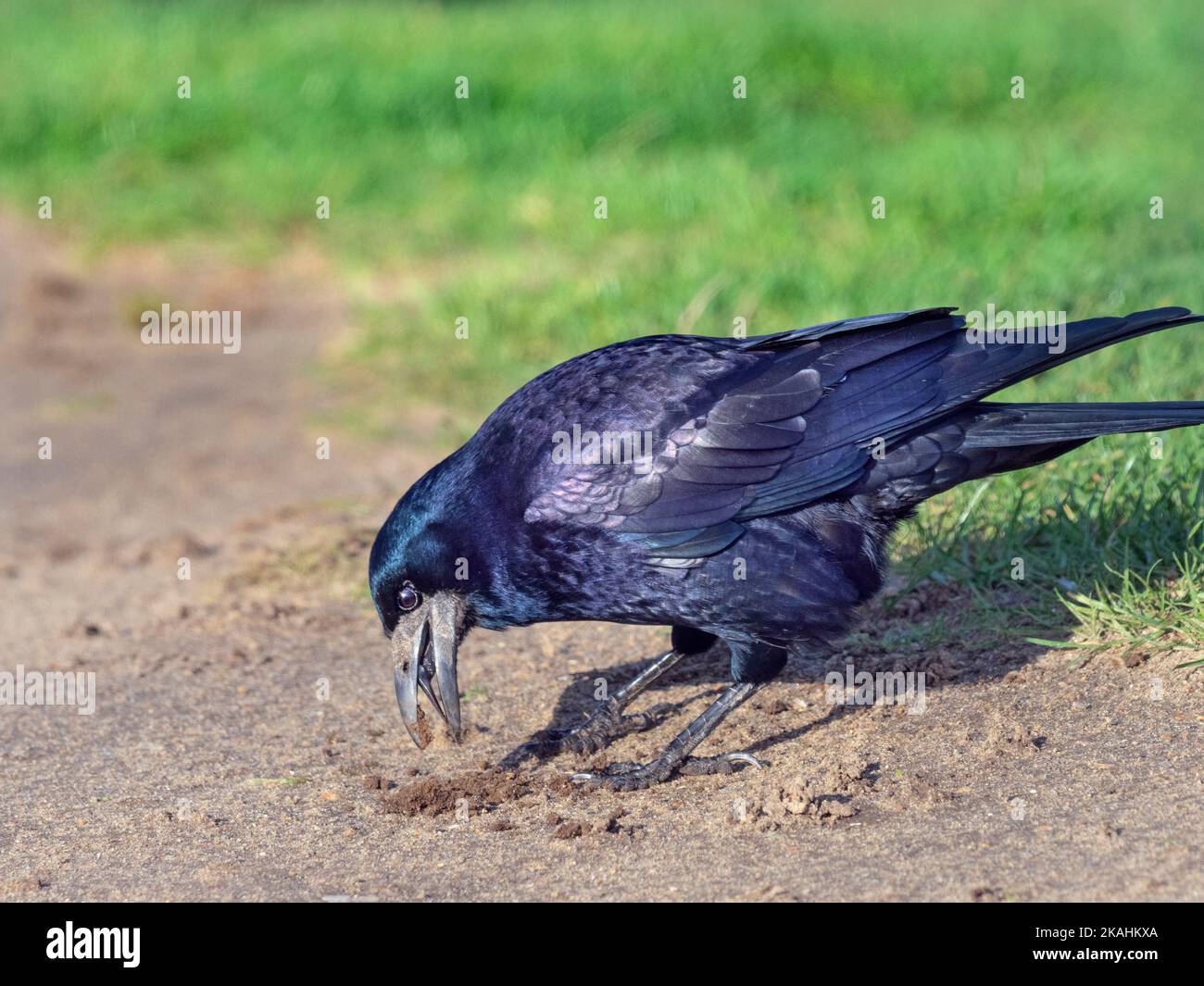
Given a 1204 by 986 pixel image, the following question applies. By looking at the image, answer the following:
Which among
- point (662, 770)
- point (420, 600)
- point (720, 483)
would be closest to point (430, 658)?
point (420, 600)

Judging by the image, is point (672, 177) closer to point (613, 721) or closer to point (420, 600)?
point (613, 721)

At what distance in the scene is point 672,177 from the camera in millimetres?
9180

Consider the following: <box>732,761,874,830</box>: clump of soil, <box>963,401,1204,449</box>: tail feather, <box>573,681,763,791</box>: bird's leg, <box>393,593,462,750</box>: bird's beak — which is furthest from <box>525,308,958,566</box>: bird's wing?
<box>732,761,874,830</box>: clump of soil

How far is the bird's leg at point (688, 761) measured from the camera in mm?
3930

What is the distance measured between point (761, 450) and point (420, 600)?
96cm

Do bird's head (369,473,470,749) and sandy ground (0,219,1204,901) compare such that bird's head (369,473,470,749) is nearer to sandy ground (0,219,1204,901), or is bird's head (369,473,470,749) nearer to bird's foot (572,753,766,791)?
sandy ground (0,219,1204,901)

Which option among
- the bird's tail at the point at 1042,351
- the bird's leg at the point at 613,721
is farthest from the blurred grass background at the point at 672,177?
the bird's leg at the point at 613,721

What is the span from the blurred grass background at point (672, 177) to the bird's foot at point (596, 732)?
43.9 inches

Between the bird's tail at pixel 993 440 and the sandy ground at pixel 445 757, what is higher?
the bird's tail at pixel 993 440

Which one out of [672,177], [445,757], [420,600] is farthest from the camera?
[672,177]

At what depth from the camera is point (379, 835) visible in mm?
3641

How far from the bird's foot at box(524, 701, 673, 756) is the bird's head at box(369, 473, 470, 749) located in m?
0.34

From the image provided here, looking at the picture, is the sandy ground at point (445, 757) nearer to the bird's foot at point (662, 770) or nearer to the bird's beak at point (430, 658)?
the bird's foot at point (662, 770)

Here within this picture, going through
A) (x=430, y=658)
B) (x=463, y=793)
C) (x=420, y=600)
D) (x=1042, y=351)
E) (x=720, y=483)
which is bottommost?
(x=463, y=793)
